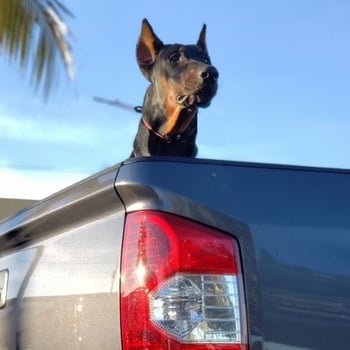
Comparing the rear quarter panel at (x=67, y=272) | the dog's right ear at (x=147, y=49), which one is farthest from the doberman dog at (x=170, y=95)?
the rear quarter panel at (x=67, y=272)

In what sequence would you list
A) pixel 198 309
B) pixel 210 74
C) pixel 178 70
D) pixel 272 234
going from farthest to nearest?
pixel 178 70 → pixel 210 74 → pixel 272 234 → pixel 198 309

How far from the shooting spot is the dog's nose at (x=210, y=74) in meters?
4.25

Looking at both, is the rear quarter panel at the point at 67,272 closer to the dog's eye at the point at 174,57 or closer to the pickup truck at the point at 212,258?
the pickup truck at the point at 212,258

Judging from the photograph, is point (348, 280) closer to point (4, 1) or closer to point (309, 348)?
point (309, 348)

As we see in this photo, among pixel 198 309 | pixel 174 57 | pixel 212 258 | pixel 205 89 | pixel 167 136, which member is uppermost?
pixel 174 57

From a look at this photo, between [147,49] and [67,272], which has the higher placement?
[147,49]

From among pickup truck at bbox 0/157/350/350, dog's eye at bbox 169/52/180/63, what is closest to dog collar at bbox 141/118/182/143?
dog's eye at bbox 169/52/180/63

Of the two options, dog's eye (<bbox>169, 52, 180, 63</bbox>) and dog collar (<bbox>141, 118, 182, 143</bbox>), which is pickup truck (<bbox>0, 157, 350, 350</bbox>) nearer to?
dog collar (<bbox>141, 118, 182, 143</bbox>)

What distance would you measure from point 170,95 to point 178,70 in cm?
15

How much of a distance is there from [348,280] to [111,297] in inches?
26.2

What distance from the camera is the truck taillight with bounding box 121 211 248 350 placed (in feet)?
6.92

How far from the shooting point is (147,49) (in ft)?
15.8

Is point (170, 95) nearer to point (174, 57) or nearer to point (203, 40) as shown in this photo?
point (174, 57)

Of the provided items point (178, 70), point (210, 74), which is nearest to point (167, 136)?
point (178, 70)
